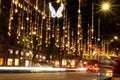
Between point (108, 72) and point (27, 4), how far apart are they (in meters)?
61.6

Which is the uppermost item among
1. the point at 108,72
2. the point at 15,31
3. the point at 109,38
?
the point at 15,31

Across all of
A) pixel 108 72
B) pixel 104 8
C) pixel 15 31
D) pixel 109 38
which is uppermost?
pixel 15 31

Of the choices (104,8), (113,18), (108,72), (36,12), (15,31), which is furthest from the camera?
(36,12)

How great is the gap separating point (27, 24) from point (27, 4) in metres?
7.65

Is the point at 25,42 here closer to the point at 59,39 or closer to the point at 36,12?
the point at 36,12

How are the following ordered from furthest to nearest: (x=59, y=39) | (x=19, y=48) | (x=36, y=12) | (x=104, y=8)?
1. (x=59, y=39)
2. (x=36, y=12)
3. (x=19, y=48)
4. (x=104, y=8)

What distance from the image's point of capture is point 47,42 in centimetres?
8794

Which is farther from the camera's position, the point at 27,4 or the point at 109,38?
the point at 27,4

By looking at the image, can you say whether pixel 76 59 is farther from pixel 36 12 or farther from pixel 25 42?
pixel 25 42

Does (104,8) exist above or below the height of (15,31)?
below

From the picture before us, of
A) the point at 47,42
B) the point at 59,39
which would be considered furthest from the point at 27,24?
the point at 59,39

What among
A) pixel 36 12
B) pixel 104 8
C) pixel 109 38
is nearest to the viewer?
pixel 109 38

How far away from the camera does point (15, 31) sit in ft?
227

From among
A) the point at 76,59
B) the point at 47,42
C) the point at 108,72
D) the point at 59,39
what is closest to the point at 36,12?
the point at 47,42
